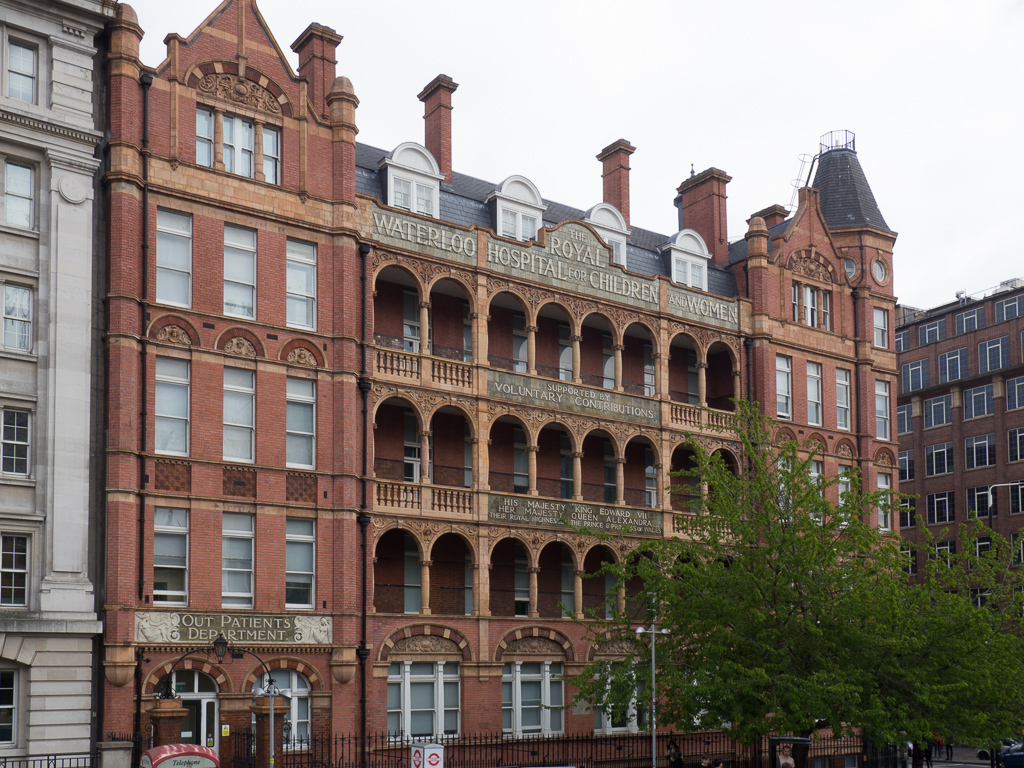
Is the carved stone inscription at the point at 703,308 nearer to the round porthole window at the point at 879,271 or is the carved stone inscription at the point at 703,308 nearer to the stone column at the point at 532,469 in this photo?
the round porthole window at the point at 879,271

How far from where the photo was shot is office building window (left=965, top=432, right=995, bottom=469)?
2886 inches

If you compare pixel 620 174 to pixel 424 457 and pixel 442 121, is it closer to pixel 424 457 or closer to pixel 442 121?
pixel 442 121

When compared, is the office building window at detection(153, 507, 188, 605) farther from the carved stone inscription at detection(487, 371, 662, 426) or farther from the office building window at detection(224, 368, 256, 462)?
the carved stone inscription at detection(487, 371, 662, 426)

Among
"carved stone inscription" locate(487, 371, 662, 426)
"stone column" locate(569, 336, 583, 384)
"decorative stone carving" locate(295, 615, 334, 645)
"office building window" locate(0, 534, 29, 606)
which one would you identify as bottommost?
"decorative stone carving" locate(295, 615, 334, 645)

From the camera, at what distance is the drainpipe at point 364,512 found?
3334cm

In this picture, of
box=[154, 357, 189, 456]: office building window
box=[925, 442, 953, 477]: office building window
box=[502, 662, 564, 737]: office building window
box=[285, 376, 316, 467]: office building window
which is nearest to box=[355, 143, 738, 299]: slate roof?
box=[285, 376, 316, 467]: office building window

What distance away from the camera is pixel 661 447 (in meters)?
42.8

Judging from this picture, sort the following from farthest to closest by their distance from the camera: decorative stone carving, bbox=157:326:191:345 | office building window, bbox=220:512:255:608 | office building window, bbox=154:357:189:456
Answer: office building window, bbox=220:512:255:608, decorative stone carving, bbox=157:326:191:345, office building window, bbox=154:357:189:456

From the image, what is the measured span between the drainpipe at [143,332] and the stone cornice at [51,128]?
138 centimetres

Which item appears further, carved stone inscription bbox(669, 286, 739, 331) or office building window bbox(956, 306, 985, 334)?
office building window bbox(956, 306, 985, 334)

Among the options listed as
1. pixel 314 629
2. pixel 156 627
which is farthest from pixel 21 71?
pixel 314 629

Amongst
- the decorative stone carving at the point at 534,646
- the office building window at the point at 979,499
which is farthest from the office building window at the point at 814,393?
the office building window at the point at 979,499

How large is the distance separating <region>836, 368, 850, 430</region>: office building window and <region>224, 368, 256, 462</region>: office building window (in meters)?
25.5

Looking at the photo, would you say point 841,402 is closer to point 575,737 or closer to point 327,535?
point 575,737
